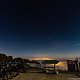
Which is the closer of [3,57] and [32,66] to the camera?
[3,57]

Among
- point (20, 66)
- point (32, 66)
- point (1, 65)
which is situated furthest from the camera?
point (32, 66)

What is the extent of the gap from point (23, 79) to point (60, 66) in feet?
47.2

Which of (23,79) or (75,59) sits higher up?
(75,59)

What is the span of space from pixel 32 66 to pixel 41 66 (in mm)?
3953

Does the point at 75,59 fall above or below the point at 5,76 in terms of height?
above

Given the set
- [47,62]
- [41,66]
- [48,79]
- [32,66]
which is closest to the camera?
[48,79]

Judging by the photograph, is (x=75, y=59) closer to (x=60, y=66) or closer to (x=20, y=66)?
(x=60, y=66)

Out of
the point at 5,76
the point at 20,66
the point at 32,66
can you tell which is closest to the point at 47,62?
the point at 20,66

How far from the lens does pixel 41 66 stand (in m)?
36.2

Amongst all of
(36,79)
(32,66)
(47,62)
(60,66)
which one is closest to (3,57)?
(36,79)

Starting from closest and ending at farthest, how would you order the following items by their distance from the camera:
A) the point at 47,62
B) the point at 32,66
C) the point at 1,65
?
the point at 1,65, the point at 47,62, the point at 32,66

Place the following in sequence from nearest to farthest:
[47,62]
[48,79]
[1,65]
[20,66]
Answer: [1,65] < [48,79] < [20,66] < [47,62]

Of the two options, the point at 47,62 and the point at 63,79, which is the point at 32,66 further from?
the point at 63,79

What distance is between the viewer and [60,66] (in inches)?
1284
